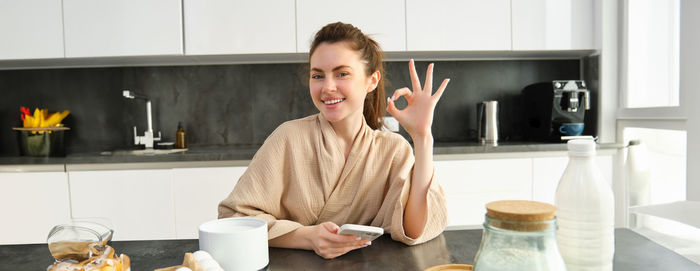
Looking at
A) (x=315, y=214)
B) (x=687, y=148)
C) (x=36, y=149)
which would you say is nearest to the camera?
(x=315, y=214)

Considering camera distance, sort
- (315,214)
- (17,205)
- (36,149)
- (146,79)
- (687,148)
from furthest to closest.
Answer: (146,79)
(36,149)
(17,205)
(687,148)
(315,214)

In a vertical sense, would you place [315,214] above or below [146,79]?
below

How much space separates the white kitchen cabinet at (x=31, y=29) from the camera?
249 centimetres

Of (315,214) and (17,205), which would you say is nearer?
(315,214)

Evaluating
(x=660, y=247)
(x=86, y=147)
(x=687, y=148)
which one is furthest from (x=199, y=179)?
(x=687, y=148)

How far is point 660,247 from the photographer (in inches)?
34.9

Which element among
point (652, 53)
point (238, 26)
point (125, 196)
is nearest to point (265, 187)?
point (125, 196)

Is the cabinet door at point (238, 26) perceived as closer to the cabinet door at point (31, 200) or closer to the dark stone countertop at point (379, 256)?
the cabinet door at point (31, 200)

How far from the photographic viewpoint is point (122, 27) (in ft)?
8.24

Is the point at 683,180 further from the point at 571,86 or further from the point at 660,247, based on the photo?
the point at 660,247

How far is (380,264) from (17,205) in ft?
7.57

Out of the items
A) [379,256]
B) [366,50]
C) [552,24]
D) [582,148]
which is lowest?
[379,256]

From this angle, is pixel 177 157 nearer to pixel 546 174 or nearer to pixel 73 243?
pixel 73 243

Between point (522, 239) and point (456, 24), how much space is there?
2.30 meters
